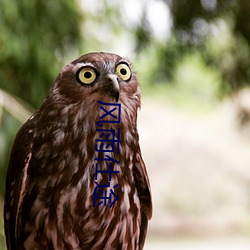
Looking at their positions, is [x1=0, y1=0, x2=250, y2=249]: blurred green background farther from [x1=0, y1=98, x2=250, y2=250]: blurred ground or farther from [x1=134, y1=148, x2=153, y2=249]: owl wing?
[x1=134, y1=148, x2=153, y2=249]: owl wing

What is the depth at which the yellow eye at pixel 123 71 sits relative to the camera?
75 centimetres

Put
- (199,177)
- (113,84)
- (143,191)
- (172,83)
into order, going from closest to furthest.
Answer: (113,84) < (143,191) < (172,83) < (199,177)

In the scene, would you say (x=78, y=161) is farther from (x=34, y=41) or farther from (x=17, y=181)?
(x=34, y=41)

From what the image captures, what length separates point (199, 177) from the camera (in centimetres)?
407

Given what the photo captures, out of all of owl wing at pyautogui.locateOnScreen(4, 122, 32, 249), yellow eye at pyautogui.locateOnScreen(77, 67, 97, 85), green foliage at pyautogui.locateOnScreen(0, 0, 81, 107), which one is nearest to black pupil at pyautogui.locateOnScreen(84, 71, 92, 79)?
yellow eye at pyautogui.locateOnScreen(77, 67, 97, 85)

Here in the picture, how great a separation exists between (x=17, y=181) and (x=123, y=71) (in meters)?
0.22

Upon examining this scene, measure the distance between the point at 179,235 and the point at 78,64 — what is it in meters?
3.55

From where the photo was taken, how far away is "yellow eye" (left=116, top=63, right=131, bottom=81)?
747 mm

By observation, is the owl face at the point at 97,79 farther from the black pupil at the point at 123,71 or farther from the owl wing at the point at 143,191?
the owl wing at the point at 143,191

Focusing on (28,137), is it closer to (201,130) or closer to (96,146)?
(96,146)

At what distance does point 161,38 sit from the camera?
222 centimetres

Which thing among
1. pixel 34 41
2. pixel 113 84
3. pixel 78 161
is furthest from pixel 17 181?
pixel 34 41

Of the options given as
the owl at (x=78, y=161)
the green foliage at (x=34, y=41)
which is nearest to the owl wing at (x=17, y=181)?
the owl at (x=78, y=161)

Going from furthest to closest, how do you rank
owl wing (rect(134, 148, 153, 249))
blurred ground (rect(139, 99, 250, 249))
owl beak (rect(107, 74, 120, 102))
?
blurred ground (rect(139, 99, 250, 249))
owl wing (rect(134, 148, 153, 249))
owl beak (rect(107, 74, 120, 102))
